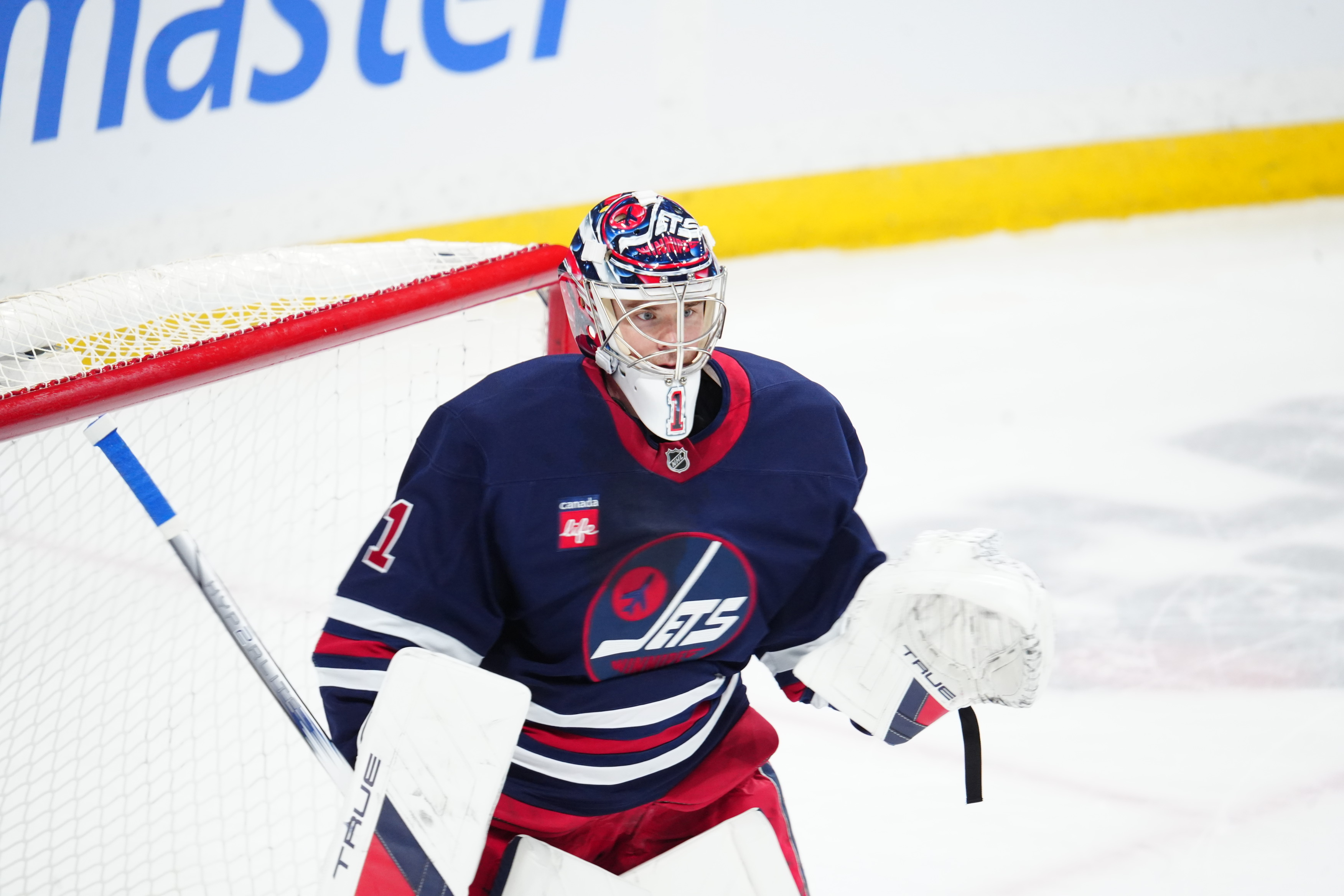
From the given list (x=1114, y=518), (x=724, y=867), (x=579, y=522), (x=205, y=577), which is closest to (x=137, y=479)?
(x=205, y=577)

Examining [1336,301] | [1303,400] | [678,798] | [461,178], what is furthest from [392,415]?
[1336,301]

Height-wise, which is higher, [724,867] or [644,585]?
[644,585]

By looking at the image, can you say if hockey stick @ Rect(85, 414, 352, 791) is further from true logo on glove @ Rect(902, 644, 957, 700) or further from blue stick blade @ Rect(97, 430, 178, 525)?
true logo on glove @ Rect(902, 644, 957, 700)

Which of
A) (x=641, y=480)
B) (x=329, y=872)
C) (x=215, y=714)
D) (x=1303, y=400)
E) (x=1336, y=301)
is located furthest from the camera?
(x=1336, y=301)

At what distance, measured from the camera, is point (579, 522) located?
1195 millimetres

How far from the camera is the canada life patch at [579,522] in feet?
3.92

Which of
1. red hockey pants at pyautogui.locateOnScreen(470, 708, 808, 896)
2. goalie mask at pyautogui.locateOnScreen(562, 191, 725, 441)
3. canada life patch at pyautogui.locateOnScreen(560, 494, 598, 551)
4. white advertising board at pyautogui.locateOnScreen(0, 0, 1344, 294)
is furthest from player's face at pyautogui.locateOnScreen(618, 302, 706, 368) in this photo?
white advertising board at pyautogui.locateOnScreen(0, 0, 1344, 294)

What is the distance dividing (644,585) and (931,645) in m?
0.30

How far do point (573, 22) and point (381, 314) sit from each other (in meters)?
2.35

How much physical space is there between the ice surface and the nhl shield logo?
898mm

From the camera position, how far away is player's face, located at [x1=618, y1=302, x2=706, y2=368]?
3.97 feet

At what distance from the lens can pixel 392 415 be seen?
2.30m

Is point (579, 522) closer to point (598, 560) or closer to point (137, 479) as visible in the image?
point (598, 560)

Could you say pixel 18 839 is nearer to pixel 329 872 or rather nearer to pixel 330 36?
pixel 329 872
